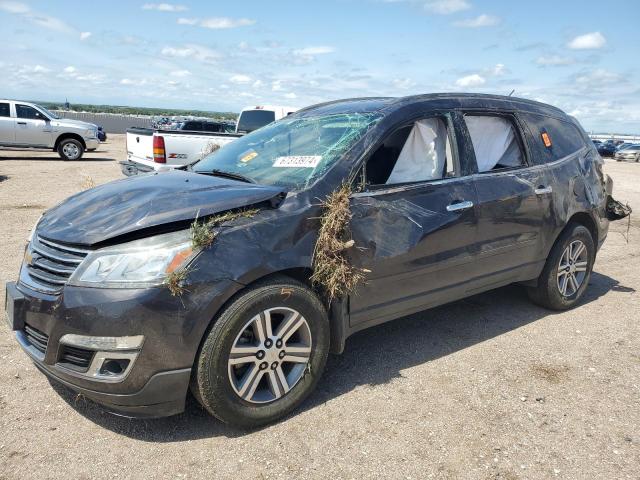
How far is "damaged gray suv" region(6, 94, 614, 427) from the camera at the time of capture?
8.39 feet

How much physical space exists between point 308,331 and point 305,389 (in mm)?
359

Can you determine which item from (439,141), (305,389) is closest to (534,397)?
(305,389)

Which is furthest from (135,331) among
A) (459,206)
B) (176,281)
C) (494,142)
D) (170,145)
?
(170,145)

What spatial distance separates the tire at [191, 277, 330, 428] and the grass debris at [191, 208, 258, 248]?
13.9 inches

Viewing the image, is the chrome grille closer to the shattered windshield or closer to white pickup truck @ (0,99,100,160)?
the shattered windshield

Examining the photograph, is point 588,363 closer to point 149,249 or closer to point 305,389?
point 305,389

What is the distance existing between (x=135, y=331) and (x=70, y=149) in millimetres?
18538

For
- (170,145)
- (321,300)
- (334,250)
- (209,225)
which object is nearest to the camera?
(209,225)

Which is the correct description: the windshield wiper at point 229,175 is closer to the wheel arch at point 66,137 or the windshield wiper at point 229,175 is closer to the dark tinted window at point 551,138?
the dark tinted window at point 551,138

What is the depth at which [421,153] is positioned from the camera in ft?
12.6

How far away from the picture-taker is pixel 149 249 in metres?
2.60

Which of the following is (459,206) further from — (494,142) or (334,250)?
(334,250)

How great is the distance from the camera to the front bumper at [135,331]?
8.16 ft

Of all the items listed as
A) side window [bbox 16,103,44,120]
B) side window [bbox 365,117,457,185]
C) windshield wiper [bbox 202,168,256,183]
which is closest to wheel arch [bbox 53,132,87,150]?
side window [bbox 16,103,44,120]
